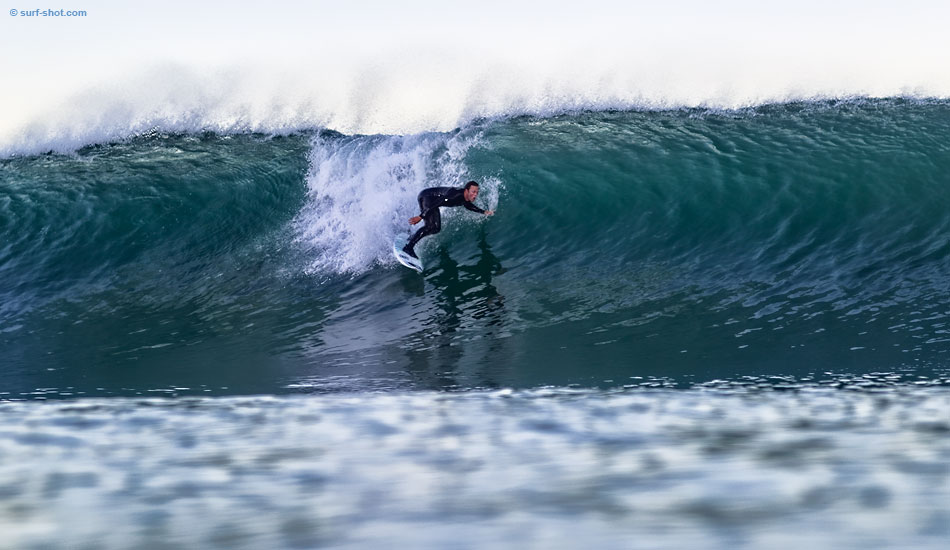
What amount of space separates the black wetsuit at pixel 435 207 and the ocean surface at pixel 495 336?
13.1 inches

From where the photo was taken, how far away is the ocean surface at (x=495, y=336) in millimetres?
3441

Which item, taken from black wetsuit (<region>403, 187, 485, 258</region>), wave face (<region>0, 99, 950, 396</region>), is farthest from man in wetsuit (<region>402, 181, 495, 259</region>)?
wave face (<region>0, 99, 950, 396</region>)

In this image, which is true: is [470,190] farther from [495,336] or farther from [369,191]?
[495,336]

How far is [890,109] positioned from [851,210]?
13.9 feet

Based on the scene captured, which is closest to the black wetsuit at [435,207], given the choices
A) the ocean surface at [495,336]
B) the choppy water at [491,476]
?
the ocean surface at [495,336]

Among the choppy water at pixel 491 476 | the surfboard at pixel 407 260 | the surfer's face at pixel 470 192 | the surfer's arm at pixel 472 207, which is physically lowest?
the choppy water at pixel 491 476

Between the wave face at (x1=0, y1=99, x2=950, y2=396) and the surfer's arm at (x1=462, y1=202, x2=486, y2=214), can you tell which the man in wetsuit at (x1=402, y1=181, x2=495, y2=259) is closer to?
the surfer's arm at (x1=462, y1=202, x2=486, y2=214)

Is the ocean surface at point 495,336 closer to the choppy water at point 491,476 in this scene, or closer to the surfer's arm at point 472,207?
the choppy water at point 491,476

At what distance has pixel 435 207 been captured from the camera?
10.3 metres

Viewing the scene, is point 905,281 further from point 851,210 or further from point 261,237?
point 261,237

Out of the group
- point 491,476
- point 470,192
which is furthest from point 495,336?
point 491,476

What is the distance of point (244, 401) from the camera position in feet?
17.8

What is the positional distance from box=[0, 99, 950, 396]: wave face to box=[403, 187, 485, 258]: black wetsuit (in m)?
0.33

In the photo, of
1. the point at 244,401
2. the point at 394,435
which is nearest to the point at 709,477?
the point at 394,435
